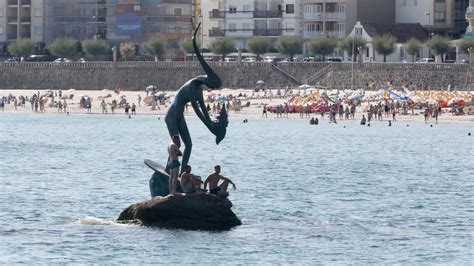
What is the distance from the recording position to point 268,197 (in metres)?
59.5

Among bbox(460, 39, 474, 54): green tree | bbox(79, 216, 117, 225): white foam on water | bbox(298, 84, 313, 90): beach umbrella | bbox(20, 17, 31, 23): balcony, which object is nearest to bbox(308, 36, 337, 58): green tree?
bbox(298, 84, 313, 90): beach umbrella

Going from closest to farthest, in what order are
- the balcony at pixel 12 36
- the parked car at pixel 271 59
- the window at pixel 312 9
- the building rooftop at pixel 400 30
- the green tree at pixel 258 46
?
the parked car at pixel 271 59 < the building rooftop at pixel 400 30 < the green tree at pixel 258 46 < the window at pixel 312 9 < the balcony at pixel 12 36

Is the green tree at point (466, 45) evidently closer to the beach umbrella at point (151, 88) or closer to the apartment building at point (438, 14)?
the apartment building at point (438, 14)

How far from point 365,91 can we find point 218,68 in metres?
16.1

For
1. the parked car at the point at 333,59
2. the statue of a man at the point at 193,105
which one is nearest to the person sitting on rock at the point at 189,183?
the statue of a man at the point at 193,105

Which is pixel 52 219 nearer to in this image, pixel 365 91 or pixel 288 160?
pixel 288 160

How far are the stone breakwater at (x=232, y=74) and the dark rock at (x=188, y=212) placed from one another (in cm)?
8357

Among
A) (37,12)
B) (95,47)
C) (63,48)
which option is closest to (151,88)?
(95,47)

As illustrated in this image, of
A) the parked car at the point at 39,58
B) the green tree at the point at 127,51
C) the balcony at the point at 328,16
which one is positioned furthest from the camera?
the parked car at the point at 39,58

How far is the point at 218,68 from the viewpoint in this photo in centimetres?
13975

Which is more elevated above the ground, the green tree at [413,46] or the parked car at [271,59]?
the green tree at [413,46]

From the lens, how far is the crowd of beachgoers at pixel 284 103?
117812mm

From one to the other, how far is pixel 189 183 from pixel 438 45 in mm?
91064

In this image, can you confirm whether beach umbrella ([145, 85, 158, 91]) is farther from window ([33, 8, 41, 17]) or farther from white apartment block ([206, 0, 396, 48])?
window ([33, 8, 41, 17])
